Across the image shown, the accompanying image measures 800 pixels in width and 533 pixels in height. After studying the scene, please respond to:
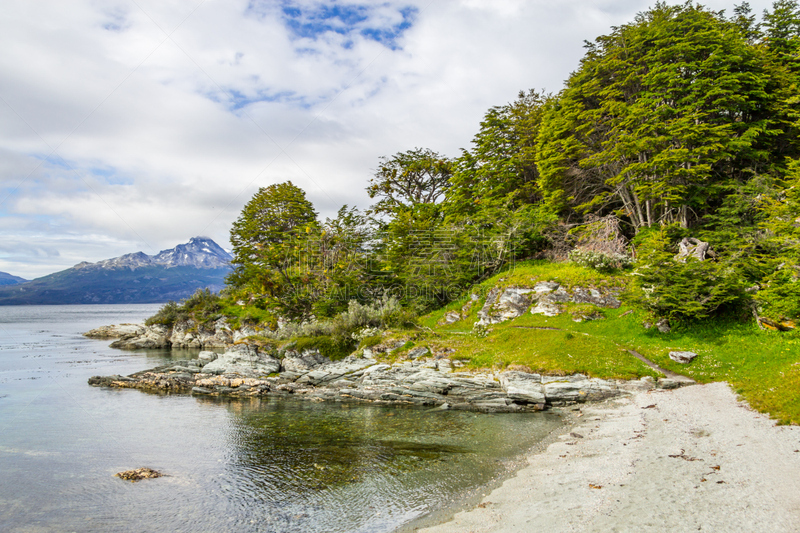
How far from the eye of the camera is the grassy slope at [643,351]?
12.8 meters

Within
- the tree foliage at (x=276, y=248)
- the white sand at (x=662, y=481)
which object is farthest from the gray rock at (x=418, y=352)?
the tree foliage at (x=276, y=248)

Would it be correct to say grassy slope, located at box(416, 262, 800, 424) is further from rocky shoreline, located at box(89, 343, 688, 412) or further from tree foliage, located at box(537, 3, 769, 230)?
tree foliage, located at box(537, 3, 769, 230)

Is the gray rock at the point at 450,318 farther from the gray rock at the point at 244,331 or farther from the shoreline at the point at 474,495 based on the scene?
the gray rock at the point at 244,331

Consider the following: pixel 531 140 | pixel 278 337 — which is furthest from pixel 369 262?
pixel 531 140

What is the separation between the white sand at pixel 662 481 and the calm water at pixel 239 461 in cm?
151

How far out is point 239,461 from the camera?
11953mm

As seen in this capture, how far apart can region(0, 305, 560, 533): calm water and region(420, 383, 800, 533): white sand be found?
1512 mm

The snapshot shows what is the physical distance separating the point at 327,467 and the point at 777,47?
42880 mm

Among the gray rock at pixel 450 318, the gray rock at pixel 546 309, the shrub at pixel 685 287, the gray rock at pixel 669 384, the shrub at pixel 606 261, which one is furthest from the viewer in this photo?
the gray rock at pixel 450 318

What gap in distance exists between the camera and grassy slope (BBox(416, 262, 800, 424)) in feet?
42.0

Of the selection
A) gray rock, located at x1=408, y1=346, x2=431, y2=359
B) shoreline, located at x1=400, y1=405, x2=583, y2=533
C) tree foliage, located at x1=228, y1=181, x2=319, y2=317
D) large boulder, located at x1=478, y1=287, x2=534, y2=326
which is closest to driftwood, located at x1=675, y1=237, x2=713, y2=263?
large boulder, located at x1=478, y1=287, x2=534, y2=326

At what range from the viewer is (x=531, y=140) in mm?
39656

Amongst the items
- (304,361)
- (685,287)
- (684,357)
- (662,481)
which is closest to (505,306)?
(685,287)

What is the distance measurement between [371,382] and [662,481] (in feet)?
46.7
